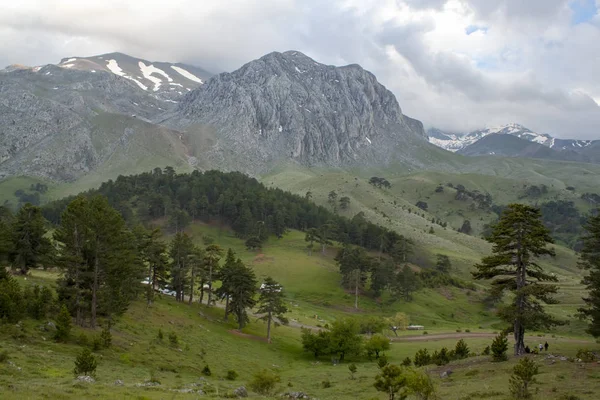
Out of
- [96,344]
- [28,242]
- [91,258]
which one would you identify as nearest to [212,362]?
[96,344]

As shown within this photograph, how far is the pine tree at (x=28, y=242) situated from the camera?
57.9 meters

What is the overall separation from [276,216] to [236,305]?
296ft

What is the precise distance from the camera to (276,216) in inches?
6156

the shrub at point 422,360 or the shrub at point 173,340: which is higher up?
the shrub at point 422,360

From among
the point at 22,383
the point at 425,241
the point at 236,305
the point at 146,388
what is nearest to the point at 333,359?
the point at 236,305

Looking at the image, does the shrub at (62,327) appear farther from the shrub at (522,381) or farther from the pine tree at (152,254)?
the shrub at (522,381)

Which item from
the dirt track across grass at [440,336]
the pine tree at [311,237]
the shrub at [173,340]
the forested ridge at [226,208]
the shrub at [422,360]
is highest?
the forested ridge at [226,208]

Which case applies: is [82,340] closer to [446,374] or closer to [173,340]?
[173,340]

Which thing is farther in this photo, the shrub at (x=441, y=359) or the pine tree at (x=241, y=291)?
the pine tree at (x=241, y=291)

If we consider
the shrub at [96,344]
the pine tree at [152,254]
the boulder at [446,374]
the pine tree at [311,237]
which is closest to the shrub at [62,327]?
the shrub at [96,344]

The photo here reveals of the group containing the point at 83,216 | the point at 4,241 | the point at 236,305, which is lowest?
the point at 236,305

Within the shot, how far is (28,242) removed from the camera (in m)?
58.8

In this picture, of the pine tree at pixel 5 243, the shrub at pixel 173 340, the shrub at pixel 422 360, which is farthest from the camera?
the pine tree at pixel 5 243

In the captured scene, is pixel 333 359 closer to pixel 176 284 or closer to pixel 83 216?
pixel 176 284
